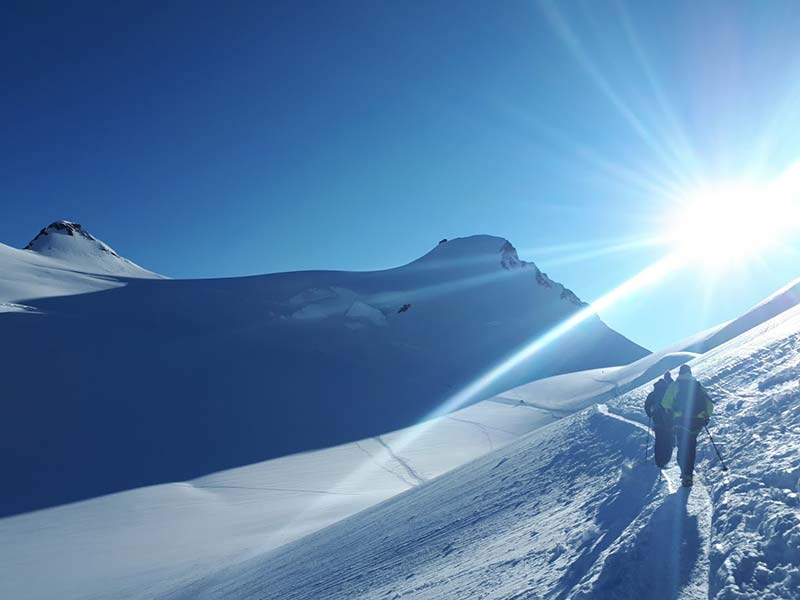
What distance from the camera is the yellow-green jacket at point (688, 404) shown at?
7.27 meters

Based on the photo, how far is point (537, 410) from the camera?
42.3 metres

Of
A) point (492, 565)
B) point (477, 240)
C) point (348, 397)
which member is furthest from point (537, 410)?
point (477, 240)

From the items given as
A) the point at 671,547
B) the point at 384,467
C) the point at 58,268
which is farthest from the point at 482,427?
the point at 58,268

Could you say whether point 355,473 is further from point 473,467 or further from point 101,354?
point 101,354

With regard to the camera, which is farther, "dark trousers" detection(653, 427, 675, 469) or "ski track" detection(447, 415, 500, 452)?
"ski track" detection(447, 415, 500, 452)

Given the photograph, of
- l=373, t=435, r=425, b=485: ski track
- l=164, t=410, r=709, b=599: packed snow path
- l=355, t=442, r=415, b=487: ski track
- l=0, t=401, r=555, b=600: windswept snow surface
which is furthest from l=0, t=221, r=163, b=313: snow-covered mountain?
l=164, t=410, r=709, b=599: packed snow path

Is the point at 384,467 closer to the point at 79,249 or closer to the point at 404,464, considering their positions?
the point at 404,464

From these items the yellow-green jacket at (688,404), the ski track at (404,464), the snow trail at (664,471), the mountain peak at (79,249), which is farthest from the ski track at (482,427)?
the mountain peak at (79,249)

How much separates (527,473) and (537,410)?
32773 mm

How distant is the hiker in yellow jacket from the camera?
6875mm

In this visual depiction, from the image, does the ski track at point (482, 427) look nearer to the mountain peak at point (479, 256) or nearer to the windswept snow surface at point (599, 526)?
the windswept snow surface at point (599, 526)

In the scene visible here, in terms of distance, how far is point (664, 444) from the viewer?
7.81 meters

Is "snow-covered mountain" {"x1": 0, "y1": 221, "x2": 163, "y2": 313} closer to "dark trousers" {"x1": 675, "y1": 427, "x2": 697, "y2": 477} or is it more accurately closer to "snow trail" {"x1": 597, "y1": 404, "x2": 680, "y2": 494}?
"snow trail" {"x1": 597, "y1": 404, "x2": 680, "y2": 494}

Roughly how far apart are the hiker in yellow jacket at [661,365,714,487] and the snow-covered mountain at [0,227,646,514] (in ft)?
83.3
